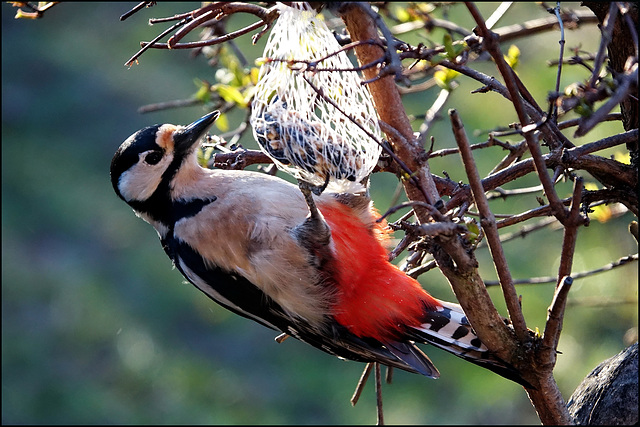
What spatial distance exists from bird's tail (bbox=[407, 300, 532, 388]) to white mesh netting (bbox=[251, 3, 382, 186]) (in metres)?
0.58

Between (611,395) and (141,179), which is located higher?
(141,179)

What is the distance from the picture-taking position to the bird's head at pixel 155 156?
8.92 ft

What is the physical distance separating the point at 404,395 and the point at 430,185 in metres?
2.82

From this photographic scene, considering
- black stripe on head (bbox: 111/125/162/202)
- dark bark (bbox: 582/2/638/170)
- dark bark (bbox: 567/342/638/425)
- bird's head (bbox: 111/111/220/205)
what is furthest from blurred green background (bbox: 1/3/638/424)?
black stripe on head (bbox: 111/125/162/202)

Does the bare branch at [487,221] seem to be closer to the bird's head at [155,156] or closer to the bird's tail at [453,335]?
the bird's tail at [453,335]

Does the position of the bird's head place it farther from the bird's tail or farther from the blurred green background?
the blurred green background

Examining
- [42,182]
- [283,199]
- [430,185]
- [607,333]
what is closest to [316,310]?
[283,199]

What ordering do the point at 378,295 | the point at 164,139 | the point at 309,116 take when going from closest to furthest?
the point at 309,116 < the point at 378,295 < the point at 164,139

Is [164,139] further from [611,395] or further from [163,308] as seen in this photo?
[163,308]

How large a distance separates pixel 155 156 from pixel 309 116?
69cm

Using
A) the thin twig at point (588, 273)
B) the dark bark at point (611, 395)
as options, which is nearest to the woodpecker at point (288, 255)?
the thin twig at point (588, 273)

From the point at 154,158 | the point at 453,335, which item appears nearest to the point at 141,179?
the point at 154,158

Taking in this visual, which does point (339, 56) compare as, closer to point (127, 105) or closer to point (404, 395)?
Result: point (404, 395)

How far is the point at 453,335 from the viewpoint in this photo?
2.49 metres
